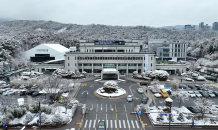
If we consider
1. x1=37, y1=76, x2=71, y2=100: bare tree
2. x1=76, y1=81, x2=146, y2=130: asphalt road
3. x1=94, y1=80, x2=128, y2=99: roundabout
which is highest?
x1=37, y1=76, x2=71, y2=100: bare tree

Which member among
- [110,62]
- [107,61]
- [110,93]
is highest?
[107,61]

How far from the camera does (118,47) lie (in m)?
69.8

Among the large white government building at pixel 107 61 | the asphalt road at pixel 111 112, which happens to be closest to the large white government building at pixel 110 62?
the large white government building at pixel 107 61

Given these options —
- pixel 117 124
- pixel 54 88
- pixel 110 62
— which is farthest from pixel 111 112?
pixel 110 62

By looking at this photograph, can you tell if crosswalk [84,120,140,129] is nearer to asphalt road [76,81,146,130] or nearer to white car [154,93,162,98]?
asphalt road [76,81,146,130]

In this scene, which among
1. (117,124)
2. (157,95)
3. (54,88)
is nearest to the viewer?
(117,124)

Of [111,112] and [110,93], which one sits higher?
[110,93]

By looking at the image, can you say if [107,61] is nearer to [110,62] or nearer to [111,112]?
[110,62]

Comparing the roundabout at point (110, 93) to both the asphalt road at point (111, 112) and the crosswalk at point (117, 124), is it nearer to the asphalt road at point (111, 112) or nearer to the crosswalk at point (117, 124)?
the asphalt road at point (111, 112)

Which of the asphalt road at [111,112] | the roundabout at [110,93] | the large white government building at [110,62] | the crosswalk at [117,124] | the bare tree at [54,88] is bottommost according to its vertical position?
the crosswalk at [117,124]

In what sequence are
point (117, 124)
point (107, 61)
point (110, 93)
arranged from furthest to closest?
point (107, 61), point (110, 93), point (117, 124)

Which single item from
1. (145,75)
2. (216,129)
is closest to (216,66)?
(145,75)

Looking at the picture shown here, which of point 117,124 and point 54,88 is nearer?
point 117,124

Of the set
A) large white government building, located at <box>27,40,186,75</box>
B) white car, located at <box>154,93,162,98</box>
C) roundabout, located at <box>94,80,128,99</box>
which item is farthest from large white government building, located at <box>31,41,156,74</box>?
white car, located at <box>154,93,162,98</box>
